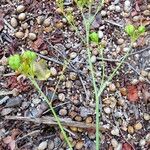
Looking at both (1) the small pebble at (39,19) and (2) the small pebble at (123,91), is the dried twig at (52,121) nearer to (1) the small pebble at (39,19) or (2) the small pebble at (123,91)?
(2) the small pebble at (123,91)

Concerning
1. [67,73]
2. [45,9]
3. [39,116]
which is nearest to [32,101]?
[39,116]

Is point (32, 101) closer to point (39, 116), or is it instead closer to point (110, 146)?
point (39, 116)

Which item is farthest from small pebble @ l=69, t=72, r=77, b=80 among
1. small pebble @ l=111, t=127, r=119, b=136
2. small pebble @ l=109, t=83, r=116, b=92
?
small pebble @ l=111, t=127, r=119, b=136

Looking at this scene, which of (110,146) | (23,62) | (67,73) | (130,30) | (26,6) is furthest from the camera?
(26,6)

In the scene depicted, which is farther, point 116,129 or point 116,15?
point 116,15

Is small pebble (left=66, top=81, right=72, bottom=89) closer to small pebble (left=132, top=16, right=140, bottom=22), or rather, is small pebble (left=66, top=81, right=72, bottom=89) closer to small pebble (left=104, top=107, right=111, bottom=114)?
small pebble (left=104, top=107, right=111, bottom=114)
